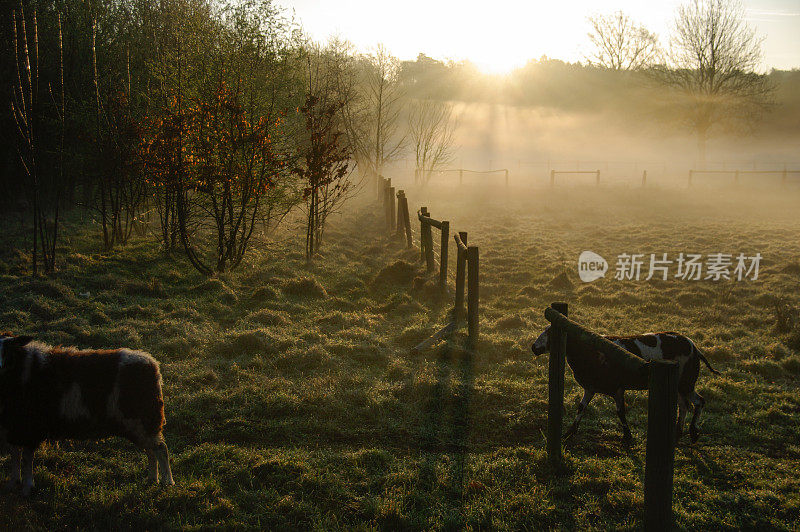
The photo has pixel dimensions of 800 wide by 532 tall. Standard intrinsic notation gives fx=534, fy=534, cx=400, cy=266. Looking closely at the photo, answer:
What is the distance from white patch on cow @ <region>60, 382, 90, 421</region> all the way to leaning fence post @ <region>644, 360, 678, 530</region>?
4051 mm

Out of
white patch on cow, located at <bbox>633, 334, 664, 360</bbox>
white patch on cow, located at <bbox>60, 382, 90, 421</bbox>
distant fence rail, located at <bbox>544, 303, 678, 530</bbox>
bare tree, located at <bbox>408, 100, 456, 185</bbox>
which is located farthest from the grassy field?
bare tree, located at <bbox>408, 100, 456, 185</bbox>

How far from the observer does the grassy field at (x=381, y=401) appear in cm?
402

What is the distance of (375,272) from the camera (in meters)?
13.0

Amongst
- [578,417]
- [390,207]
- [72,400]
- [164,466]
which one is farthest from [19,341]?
[390,207]

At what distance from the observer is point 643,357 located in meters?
5.33

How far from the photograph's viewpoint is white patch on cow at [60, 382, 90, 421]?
414 cm

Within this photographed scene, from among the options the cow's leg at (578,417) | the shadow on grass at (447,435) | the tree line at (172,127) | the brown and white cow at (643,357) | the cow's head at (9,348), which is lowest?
the shadow on grass at (447,435)

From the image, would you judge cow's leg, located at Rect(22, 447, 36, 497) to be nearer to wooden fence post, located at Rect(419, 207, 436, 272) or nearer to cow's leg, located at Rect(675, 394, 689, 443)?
cow's leg, located at Rect(675, 394, 689, 443)

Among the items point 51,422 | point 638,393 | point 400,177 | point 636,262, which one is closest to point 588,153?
point 400,177

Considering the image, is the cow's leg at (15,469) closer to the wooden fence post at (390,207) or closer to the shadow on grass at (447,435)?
the shadow on grass at (447,435)

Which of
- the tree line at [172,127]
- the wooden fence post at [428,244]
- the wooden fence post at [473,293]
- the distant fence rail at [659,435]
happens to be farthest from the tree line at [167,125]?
the distant fence rail at [659,435]

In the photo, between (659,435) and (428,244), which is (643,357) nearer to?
(659,435)

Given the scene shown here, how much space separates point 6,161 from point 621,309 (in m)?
19.0

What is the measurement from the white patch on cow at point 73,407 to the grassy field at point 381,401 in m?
0.54
